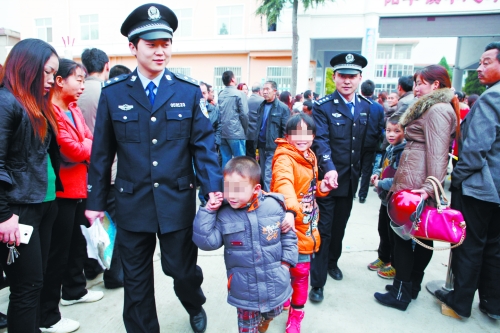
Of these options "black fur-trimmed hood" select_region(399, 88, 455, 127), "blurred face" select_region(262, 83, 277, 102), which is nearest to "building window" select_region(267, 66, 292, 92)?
"blurred face" select_region(262, 83, 277, 102)

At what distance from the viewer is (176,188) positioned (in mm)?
2193

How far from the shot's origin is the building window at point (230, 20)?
20500 millimetres

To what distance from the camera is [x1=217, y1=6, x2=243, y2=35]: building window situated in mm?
20500

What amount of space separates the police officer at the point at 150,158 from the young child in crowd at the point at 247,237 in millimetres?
126

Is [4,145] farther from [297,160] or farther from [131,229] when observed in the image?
[297,160]

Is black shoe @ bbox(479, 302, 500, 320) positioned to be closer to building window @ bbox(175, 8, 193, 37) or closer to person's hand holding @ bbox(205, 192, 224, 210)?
person's hand holding @ bbox(205, 192, 224, 210)

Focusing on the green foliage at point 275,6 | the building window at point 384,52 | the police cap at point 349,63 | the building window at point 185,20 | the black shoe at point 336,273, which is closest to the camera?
the police cap at point 349,63

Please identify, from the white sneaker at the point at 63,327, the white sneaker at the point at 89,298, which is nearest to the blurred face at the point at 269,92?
the white sneaker at the point at 89,298

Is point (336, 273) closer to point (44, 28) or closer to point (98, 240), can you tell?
point (98, 240)

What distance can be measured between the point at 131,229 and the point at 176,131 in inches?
25.9

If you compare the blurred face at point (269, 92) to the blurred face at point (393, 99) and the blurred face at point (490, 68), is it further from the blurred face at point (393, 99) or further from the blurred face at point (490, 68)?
the blurred face at point (490, 68)

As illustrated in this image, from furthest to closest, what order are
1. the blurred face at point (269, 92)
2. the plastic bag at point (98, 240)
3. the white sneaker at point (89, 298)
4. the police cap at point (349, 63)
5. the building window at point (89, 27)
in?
1. the building window at point (89, 27)
2. the blurred face at point (269, 92)
3. the police cap at point (349, 63)
4. the white sneaker at point (89, 298)
5. the plastic bag at point (98, 240)

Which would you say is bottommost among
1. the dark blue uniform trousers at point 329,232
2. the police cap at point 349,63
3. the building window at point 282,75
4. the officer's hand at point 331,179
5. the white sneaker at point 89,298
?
the white sneaker at point 89,298

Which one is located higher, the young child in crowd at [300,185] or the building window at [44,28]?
the building window at [44,28]
